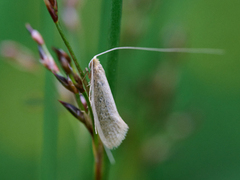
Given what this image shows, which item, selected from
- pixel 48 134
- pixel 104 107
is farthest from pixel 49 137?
pixel 104 107

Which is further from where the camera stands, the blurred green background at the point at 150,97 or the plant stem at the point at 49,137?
the blurred green background at the point at 150,97

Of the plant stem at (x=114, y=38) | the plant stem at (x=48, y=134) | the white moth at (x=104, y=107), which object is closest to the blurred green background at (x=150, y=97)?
the plant stem at (x=48, y=134)

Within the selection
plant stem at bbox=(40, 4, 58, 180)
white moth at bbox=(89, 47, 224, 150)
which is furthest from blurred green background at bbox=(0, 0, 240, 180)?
white moth at bbox=(89, 47, 224, 150)

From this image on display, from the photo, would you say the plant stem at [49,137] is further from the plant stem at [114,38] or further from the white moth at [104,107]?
the plant stem at [114,38]

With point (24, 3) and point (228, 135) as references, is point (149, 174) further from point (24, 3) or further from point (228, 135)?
point (24, 3)

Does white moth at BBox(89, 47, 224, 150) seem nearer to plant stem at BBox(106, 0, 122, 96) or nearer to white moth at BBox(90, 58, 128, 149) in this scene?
white moth at BBox(90, 58, 128, 149)

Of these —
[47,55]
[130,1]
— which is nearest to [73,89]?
[47,55]
